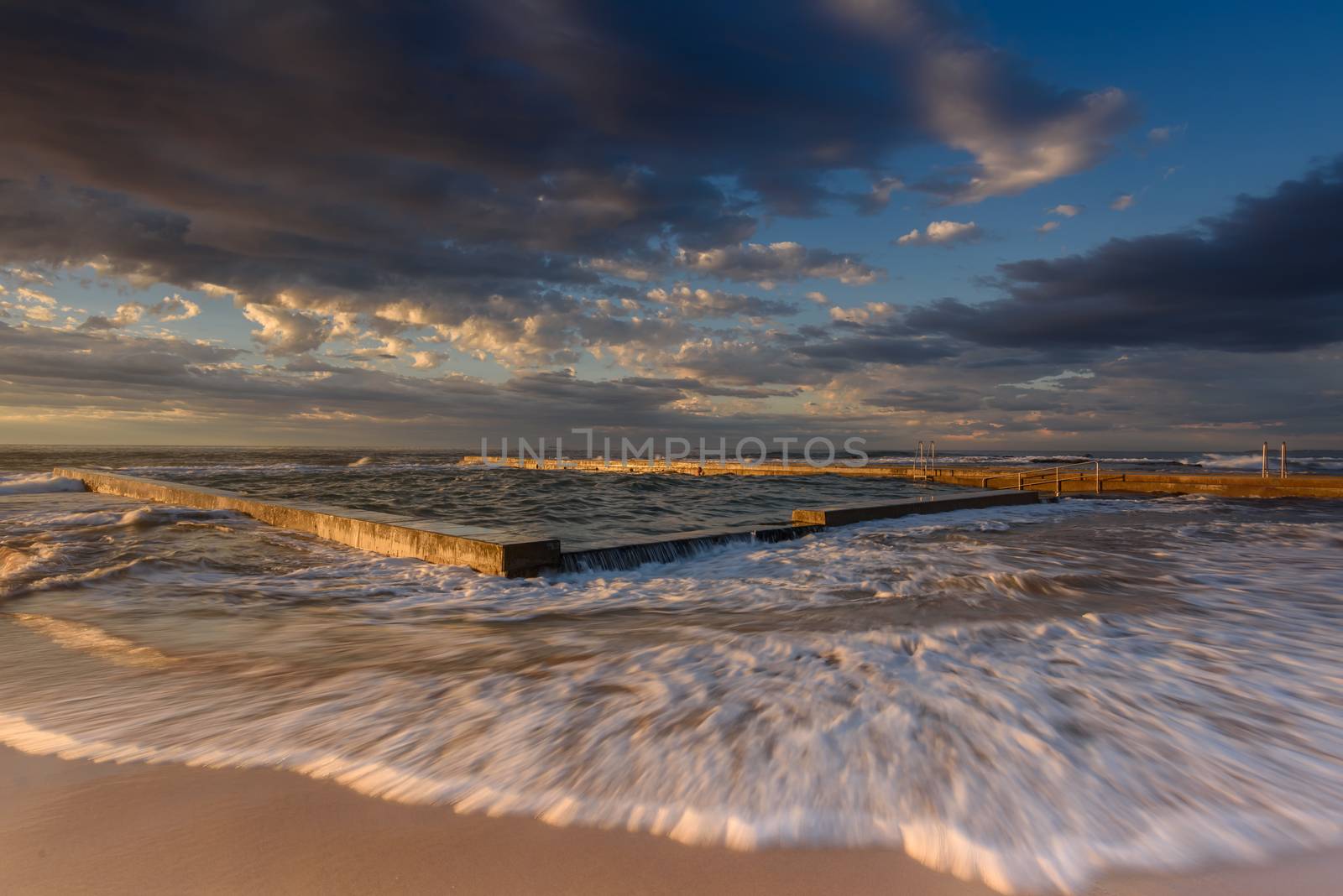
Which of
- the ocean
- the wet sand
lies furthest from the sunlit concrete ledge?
the wet sand

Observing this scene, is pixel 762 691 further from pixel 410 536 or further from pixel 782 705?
pixel 410 536

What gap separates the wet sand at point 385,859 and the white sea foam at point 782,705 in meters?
0.10

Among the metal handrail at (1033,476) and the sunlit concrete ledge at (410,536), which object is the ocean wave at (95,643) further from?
the metal handrail at (1033,476)

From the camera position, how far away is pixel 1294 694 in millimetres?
3436

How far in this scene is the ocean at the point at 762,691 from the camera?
222 centimetres

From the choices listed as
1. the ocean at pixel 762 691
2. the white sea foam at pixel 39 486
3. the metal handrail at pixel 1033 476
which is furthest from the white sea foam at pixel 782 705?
the white sea foam at pixel 39 486

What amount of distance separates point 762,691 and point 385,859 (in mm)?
1961

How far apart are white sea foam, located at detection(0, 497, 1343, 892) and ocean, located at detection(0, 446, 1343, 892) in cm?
2

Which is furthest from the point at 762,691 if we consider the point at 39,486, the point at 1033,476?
the point at 39,486

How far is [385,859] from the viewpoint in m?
1.94

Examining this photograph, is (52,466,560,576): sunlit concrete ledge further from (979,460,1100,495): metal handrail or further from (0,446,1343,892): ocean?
(979,460,1100,495): metal handrail

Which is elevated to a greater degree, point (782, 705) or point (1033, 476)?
point (1033, 476)

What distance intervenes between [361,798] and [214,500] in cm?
1320

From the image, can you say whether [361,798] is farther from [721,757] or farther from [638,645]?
[638,645]
